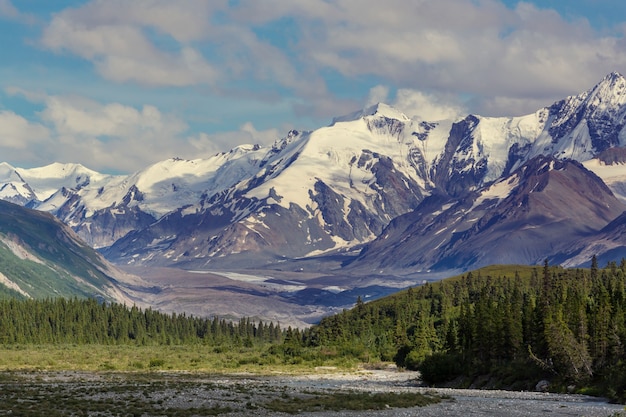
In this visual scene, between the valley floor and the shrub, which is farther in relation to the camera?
the shrub

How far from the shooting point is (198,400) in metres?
106

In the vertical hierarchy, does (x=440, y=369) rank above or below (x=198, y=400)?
above

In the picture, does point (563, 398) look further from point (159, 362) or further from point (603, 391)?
point (159, 362)

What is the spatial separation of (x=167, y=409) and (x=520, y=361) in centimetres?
7120

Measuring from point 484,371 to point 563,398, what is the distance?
3766 cm

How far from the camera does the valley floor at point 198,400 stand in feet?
311

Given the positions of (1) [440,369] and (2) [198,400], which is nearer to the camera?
(2) [198,400]

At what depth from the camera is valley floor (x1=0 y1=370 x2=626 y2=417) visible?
94938mm

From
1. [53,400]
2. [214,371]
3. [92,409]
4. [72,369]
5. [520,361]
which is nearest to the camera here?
[92,409]

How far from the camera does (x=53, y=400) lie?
100 meters

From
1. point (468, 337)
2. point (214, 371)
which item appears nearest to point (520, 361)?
point (468, 337)

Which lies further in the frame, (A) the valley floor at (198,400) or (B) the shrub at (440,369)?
(B) the shrub at (440,369)

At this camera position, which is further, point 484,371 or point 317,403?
point 484,371

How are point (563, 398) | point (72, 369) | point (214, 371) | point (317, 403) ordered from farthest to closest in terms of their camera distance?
point (214, 371)
point (72, 369)
point (563, 398)
point (317, 403)
